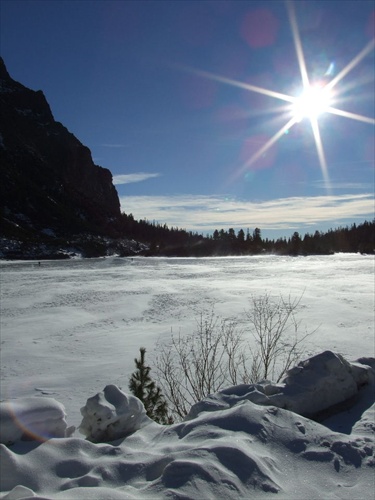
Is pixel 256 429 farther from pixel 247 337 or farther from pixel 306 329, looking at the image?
pixel 306 329

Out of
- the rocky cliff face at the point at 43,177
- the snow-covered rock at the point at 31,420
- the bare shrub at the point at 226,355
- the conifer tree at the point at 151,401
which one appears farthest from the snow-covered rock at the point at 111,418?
the rocky cliff face at the point at 43,177

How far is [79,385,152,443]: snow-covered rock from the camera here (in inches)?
161

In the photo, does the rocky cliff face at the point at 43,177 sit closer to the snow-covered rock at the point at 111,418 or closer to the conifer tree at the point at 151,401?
the conifer tree at the point at 151,401

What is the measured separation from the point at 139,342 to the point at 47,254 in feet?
241

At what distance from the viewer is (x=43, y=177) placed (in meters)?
140

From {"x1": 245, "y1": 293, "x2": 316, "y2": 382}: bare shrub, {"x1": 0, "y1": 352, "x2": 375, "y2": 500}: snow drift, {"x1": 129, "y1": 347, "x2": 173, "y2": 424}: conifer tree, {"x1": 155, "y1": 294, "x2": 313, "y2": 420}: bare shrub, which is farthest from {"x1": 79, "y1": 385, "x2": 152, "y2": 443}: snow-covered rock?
{"x1": 245, "y1": 293, "x2": 316, "y2": 382}: bare shrub

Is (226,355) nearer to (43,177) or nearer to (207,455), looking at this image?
(207,455)

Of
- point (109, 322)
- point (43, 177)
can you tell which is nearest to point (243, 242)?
point (43, 177)

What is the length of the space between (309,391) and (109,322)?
12422mm

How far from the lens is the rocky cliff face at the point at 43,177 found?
118 m

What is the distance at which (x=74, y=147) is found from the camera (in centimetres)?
17425

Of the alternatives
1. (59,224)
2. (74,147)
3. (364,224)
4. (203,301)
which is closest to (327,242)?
(364,224)

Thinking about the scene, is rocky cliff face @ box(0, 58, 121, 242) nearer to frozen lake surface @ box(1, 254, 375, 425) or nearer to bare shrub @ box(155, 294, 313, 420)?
frozen lake surface @ box(1, 254, 375, 425)

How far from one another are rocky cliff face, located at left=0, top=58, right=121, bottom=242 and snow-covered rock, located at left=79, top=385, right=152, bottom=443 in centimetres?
9416
